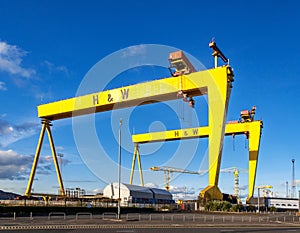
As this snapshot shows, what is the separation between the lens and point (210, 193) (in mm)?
38781

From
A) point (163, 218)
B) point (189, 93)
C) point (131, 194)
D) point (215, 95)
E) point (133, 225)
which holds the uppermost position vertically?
point (189, 93)

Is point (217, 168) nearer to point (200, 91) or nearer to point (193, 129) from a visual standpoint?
point (200, 91)

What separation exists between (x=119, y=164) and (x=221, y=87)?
41.7ft

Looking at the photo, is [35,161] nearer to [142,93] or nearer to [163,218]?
[142,93]

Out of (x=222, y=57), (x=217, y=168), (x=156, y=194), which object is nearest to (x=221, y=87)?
(x=222, y=57)

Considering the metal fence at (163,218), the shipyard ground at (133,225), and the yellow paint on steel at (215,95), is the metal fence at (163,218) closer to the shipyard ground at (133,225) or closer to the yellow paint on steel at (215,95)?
the shipyard ground at (133,225)

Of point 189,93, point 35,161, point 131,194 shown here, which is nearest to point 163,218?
point 189,93

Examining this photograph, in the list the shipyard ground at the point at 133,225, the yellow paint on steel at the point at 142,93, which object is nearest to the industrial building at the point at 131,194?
the yellow paint on steel at the point at 142,93

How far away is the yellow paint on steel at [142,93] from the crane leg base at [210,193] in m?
10.1

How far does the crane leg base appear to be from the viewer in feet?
125

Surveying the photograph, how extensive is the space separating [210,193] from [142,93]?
42.1 ft

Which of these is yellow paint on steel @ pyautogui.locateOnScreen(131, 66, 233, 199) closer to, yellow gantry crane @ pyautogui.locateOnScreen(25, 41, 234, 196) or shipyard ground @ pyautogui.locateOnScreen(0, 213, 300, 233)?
yellow gantry crane @ pyautogui.locateOnScreen(25, 41, 234, 196)

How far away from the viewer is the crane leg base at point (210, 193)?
38.2 meters

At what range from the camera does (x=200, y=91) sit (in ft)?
119
